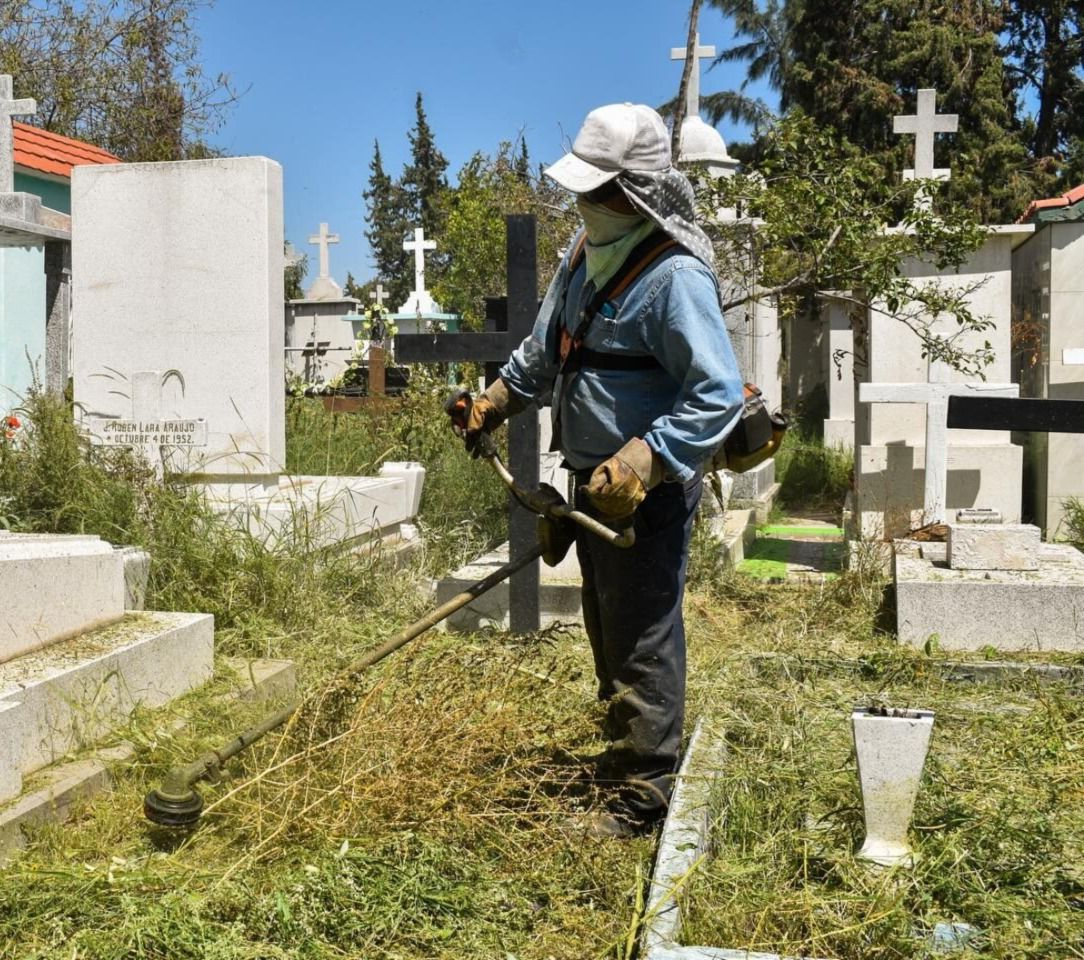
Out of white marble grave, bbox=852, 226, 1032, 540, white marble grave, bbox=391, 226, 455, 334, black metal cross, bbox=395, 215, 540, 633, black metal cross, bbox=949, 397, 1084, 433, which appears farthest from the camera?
white marble grave, bbox=391, 226, 455, 334

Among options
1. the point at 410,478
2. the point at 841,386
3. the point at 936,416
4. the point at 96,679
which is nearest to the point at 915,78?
the point at 841,386

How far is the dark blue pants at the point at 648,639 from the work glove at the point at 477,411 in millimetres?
553

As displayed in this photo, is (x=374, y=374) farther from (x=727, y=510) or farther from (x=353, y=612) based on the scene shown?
(x=353, y=612)

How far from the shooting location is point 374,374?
1258 centimetres

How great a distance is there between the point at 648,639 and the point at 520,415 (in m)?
2.23

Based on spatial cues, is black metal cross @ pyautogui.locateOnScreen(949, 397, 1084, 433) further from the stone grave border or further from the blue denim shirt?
the blue denim shirt

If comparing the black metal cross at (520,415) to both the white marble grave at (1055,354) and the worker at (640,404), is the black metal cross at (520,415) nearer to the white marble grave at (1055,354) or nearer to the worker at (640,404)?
the worker at (640,404)

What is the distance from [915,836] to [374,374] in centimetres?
1016

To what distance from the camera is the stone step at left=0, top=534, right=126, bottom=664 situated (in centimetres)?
369

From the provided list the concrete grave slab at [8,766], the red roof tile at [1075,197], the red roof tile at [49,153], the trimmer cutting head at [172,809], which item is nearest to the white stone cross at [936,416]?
the red roof tile at [1075,197]

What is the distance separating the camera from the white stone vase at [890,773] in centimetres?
279

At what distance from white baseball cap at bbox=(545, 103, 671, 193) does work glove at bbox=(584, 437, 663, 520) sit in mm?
659

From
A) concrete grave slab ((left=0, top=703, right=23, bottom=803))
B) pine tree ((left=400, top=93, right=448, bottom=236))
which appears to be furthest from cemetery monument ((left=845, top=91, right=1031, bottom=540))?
pine tree ((left=400, top=93, right=448, bottom=236))

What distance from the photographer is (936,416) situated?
22.4 feet
